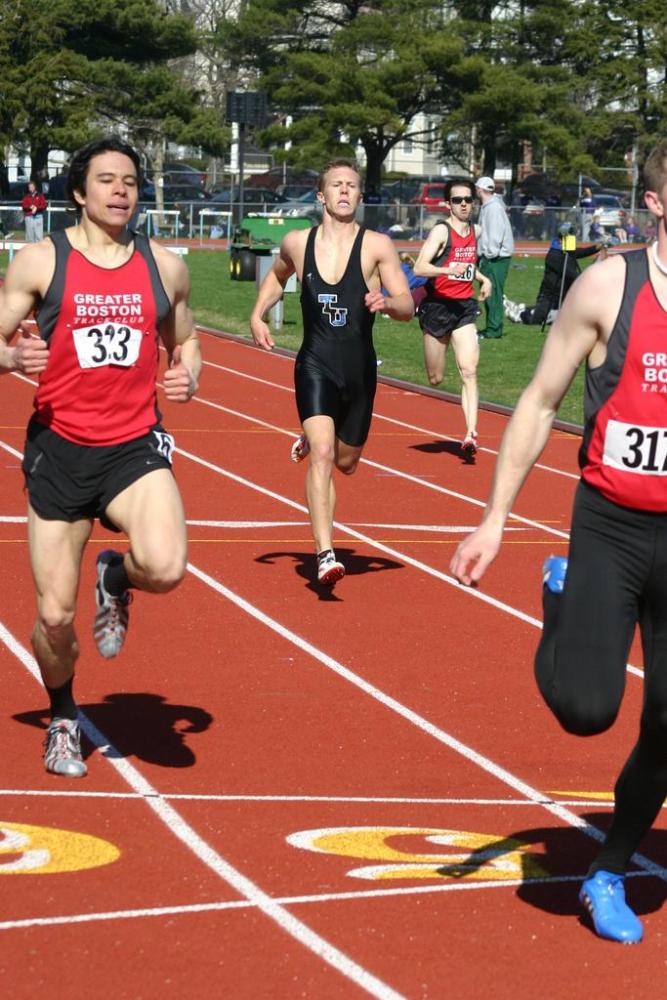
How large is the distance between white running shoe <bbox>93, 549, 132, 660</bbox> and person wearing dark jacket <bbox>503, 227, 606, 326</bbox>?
1804 cm

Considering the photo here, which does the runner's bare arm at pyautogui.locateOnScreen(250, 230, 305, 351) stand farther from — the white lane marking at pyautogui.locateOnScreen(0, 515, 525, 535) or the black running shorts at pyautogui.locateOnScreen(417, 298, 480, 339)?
the black running shorts at pyautogui.locateOnScreen(417, 298, 480, 339)

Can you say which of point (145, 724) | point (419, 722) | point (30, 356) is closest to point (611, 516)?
point (30, 356)

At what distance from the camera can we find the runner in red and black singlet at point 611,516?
15.1 ft

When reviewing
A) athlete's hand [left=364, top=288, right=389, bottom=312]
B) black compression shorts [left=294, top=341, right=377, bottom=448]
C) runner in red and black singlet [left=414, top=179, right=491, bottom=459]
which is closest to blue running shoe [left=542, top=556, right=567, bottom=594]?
athlete's hand [left=364, top=288, right=389, bottom=312]

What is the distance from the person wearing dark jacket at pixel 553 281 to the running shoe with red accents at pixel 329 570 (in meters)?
15.1

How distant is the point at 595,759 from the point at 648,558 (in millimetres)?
2094

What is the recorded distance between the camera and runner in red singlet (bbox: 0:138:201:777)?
6.04 meters

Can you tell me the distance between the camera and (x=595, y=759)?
6590 millimetres

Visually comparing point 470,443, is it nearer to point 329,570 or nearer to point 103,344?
point 329,570

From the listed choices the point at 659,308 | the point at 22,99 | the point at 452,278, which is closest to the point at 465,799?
the point at 659,308

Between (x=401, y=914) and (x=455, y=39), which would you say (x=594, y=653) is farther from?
(x=455, y=39)

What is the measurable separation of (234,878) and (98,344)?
1950 mm

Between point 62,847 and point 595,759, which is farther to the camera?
point 595,759

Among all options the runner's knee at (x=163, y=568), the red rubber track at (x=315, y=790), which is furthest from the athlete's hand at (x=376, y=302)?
the runner's knee at (x=163, y=568)
